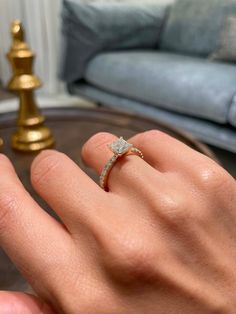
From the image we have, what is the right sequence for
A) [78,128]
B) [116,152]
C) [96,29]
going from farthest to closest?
1. [96,29]
2. [78,128]
3. [116,152]

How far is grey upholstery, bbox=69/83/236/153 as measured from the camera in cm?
171

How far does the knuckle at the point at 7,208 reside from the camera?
0.37 m

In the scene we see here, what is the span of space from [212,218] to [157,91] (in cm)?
163

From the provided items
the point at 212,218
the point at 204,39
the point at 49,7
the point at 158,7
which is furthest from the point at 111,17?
the point at 212,218

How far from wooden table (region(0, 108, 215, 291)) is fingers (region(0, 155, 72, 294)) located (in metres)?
0.42

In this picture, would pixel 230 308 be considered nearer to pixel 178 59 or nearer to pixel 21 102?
pixel 21 102

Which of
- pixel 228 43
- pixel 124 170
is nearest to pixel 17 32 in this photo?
pixel 124 170

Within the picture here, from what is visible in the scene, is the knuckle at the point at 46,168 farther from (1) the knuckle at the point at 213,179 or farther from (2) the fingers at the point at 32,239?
(1) the knuckle at the point at 213,179

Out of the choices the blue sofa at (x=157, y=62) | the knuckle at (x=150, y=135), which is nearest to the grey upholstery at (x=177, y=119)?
the blue sofa at (x=157, y=62)

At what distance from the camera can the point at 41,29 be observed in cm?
327

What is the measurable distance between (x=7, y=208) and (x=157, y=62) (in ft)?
6.00

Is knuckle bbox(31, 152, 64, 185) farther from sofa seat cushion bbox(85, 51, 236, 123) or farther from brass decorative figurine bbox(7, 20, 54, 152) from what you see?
sofa seat cushion bbox(85, 51, 236, 123)

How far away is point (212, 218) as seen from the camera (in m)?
0.36

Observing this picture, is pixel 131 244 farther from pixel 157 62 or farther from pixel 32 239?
pixel 157 62
